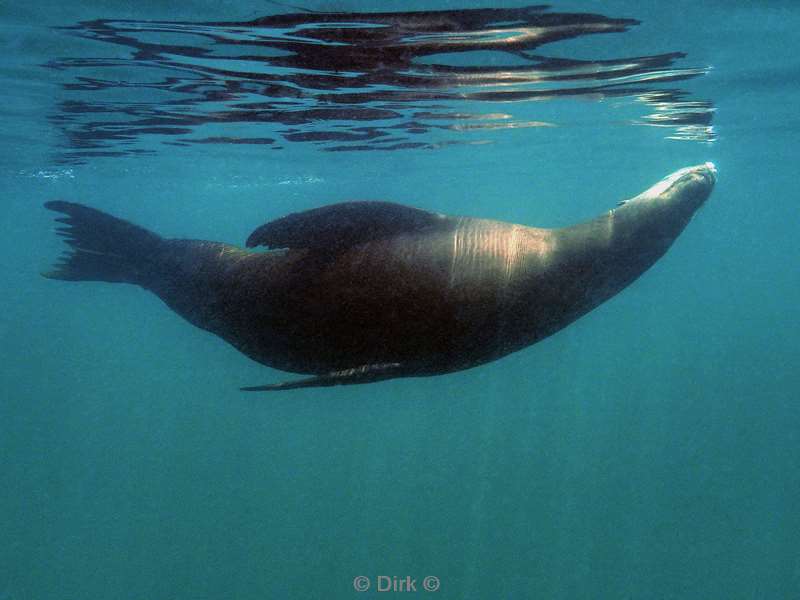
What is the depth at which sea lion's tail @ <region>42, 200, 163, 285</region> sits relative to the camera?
5965 millimetres

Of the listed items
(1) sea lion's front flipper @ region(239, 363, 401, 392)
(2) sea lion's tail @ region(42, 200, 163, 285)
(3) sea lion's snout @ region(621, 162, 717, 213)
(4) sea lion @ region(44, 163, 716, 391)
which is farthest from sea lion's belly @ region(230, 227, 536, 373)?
(2) sea lion's tail @ region(42, 200, 163, 285)

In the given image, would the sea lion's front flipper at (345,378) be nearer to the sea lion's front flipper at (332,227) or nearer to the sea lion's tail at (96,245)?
the sea lion's front flipper at (332,227)

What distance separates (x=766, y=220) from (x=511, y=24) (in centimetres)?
5768

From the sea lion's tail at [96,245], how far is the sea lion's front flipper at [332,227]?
2.62 metres

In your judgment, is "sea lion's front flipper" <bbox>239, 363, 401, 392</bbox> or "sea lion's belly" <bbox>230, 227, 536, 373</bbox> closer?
"sea lion's front flipper" <bbox>239, 363, 401, 392</bbox>

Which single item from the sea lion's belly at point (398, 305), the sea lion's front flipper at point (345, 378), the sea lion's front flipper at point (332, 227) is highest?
the sea lion's front flipper at point (332, 227)

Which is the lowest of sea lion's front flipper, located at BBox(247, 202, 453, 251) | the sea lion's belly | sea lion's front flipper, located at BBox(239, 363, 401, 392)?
sea lion's front flipper, located at BBox(239, 363, 401, 392)

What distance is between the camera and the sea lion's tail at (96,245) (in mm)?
5965

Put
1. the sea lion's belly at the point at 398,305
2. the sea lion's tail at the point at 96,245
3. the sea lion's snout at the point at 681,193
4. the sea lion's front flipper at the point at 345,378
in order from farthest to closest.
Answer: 1. the sea lion's tail at the point at 96,245
2. the sea lion's snout at the point at 681,193
3. the sea lion's belly at the point at 398,305
4. the sea lion's front flipper at the point at 345,378

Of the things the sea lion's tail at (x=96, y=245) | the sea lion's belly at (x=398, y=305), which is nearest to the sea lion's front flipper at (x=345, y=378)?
the sea lion's belly at (x=398, y=305)

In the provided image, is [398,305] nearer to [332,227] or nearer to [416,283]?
[416,283]

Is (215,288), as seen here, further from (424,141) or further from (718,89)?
(424,141)

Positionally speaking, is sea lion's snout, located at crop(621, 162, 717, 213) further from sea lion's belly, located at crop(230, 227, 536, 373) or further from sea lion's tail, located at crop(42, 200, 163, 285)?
sea lion's tail, located at crop(42, 200, 163, 285)

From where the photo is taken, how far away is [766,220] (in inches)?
2184
